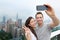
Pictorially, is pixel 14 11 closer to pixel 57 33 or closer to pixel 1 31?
pixel 1 31

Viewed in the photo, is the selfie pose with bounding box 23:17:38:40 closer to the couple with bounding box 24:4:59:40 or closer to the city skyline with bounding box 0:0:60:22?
the couple with bounding box 24:4:59:40

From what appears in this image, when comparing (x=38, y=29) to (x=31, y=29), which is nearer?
(x=31, y=29)

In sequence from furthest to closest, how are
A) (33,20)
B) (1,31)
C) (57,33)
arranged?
(57,33) → (1,31) → (33,20)

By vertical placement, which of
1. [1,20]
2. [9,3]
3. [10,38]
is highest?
[9,3]

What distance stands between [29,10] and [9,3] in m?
0.27

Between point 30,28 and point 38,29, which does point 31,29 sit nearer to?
point 30,28

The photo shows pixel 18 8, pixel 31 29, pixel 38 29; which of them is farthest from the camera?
pixel 18 8

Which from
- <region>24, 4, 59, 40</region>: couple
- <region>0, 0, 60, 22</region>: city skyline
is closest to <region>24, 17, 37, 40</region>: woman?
<region>24, 4, 59, 40</region>: couple

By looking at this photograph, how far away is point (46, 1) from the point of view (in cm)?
210

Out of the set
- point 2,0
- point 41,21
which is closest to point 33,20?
point 41,21

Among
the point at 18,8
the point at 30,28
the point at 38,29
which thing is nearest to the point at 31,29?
the point at 30,28

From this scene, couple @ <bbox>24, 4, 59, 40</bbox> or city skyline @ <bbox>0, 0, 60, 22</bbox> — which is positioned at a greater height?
city skyline @ <bbox>0, 0, 60, 22</bbox>

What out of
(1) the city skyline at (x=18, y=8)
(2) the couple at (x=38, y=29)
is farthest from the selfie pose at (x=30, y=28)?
(1) the city skyline at (x=18, y=8)

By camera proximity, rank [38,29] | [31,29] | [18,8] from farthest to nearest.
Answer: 1. [18,8]
2. [38,29]
3. [31,29]
